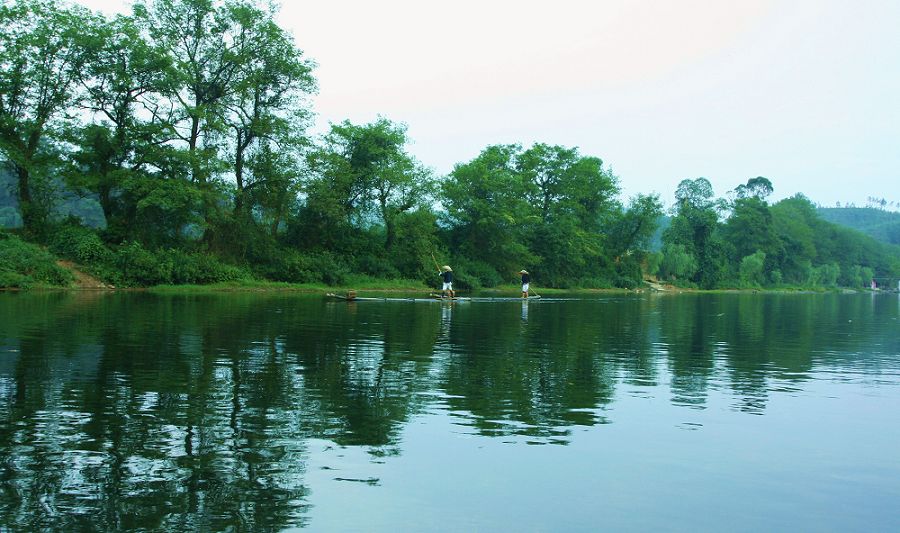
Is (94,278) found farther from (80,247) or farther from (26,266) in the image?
(26,266)

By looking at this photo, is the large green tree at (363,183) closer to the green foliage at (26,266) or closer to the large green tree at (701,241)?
the green foliage at (26,266)

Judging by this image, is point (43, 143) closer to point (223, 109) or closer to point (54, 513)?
point (223, 109)

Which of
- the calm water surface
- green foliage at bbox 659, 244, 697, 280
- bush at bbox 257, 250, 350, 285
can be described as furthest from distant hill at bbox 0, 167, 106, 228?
green foliage at bbox 659, 244, 697, 280

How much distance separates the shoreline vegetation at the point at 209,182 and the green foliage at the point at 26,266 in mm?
111

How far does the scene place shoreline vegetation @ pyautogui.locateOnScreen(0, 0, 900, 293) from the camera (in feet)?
161

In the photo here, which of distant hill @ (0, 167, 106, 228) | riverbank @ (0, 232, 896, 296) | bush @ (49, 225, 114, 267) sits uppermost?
distant hill @ (0, 167, 106, 228)

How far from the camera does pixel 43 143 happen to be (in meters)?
50.8

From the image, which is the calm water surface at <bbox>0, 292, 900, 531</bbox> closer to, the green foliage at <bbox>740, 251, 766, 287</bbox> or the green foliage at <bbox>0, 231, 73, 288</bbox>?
the green foliage at <bbox>0, 231, 73, 288</bbox>

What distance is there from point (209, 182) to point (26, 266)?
580 inches

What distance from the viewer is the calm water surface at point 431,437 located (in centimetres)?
676

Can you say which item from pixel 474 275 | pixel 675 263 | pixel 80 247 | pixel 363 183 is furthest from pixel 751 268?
pixel 80 247

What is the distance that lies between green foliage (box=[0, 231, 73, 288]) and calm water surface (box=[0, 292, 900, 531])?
25.3 m

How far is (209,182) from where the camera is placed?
54500 mm

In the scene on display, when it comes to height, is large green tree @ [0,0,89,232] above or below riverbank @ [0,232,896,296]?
above
